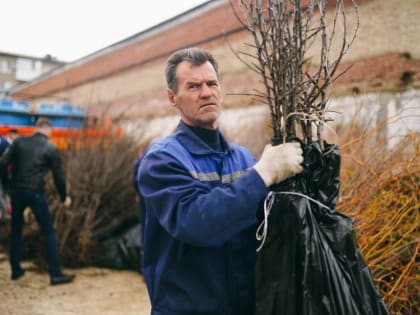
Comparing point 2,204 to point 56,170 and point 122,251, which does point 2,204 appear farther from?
point 122,251

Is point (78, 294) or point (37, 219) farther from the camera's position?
point (37, 219)

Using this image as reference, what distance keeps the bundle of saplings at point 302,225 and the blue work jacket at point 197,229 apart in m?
0.13

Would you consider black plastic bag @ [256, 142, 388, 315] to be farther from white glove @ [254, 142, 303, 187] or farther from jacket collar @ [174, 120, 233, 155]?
jacket collar @ [174, 120, 233, 155]

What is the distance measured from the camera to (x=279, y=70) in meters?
1.57

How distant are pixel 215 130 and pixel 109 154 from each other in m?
4.22

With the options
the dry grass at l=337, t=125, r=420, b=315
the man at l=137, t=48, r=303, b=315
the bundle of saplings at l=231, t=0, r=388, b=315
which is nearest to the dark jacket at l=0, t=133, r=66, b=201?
the man at l=137, t=48, r=303, b=315

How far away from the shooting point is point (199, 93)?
5.54 ft

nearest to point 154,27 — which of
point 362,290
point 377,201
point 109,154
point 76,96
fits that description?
point 76,96

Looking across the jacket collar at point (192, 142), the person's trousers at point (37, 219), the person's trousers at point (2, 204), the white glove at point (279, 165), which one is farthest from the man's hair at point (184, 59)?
the person's trousers at point (2, 204)

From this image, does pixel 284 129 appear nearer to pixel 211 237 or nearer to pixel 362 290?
pixel 211 237

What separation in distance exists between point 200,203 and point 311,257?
456mm

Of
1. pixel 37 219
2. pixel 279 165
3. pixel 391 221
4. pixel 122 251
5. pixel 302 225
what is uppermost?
pixel 279 165

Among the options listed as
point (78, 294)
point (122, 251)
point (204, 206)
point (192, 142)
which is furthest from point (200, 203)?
point (122, 251)

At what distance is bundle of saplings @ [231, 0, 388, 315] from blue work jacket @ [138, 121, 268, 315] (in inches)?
5.0
